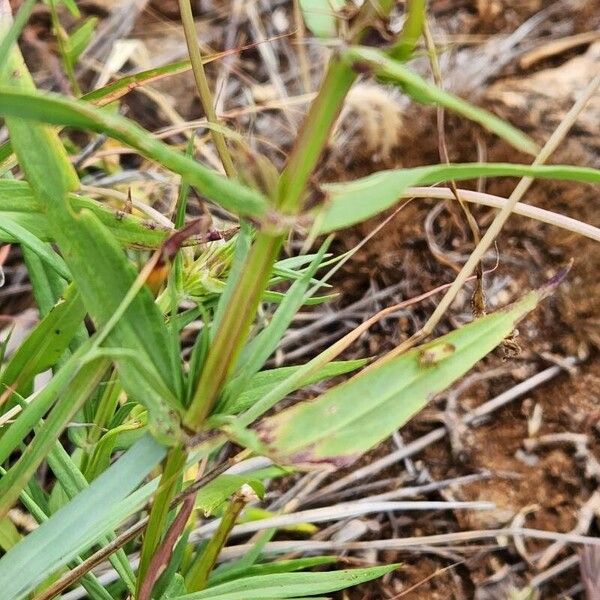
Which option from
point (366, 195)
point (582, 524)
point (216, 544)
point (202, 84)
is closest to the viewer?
point (366, 195)

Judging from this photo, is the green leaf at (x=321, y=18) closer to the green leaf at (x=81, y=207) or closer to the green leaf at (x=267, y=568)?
the green leaf at (x=81, y=207)

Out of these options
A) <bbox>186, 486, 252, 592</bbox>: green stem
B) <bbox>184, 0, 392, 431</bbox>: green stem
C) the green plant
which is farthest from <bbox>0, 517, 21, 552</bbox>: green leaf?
<bbox>184, 0, 392, 431</bbox>: green stem

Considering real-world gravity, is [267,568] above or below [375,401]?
below

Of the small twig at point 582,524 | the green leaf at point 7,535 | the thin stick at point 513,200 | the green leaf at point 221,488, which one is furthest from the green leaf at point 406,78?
the small twig at point 582,524

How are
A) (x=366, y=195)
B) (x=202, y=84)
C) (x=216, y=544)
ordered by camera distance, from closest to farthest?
(x=366, y=195)
(x=202, y=84)
(x=216, y=544)

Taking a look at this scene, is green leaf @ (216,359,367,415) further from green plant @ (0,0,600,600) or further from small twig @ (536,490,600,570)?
small twig @ (536,490,600,570)

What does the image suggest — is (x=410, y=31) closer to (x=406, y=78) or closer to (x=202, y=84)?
(x=406, y=78)

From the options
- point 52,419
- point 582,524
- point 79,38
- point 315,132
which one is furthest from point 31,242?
point 582,524
